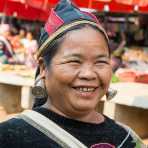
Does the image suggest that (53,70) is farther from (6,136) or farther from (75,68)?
(6,136)

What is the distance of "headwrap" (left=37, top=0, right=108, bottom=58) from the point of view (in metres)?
1.42

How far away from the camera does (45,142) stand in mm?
1352

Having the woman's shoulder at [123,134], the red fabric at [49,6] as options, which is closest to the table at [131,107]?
the woman's shoulder at [123,134]

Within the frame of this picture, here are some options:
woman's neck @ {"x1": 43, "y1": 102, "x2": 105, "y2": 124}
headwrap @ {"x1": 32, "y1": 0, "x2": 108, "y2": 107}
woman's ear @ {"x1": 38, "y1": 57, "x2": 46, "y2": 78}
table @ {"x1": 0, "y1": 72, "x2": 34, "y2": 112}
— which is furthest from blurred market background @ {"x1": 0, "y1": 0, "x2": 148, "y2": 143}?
woman's neck @ {"x1": 43, "y1": 102, "x2": 105, "y2": 124}

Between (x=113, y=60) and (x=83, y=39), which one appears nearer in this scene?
(x=83, y=39)

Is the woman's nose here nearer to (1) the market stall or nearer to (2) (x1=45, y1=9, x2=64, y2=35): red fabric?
(2) (x1=45, y1=9, x2=64, y2=35): red fabric

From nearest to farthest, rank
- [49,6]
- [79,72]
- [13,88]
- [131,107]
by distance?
[79,72], [131,107], [13,88], [49,6]

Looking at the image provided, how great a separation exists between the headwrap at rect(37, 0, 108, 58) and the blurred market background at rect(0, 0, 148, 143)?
10 centimetres

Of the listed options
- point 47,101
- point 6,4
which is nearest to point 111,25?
point 6,4

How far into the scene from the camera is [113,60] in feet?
19.9

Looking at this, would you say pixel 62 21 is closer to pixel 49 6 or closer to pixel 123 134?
pixel 123 134

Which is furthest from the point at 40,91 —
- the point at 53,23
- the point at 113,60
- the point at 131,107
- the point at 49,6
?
the point at 49,6

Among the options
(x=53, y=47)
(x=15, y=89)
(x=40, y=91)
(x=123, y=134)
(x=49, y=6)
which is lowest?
(x=15, y=89)

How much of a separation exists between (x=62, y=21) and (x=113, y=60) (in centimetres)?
467
